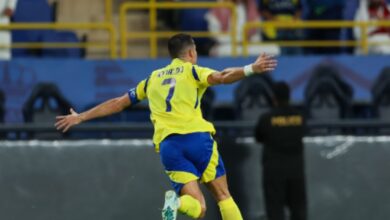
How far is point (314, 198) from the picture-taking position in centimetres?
1523

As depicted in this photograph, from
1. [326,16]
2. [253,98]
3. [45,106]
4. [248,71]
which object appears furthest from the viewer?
[326,16]

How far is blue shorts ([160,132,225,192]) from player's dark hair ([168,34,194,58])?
78 centimetres

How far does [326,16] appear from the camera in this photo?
1942 centimetres

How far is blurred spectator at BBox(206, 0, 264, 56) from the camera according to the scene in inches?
733

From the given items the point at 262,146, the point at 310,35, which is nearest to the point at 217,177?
the point at 262,146

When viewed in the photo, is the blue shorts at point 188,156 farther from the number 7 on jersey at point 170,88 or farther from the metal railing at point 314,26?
the metal railing at point 314,26

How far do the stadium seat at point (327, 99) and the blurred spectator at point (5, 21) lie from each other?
4149 millimetres

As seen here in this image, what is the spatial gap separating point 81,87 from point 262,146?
3.95 meters

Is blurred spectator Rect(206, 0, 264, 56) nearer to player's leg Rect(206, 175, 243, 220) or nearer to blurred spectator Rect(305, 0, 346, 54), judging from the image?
blurred spectator Rect(305, 0, 346, 54)

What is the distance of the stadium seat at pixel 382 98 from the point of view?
1761 cm

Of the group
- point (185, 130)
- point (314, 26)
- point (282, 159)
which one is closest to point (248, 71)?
point (185, 130)

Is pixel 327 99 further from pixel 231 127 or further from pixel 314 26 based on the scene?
pixel 231 127

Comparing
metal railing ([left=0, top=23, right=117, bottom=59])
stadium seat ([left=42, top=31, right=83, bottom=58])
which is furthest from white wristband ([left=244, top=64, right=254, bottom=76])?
stadium seat ([left=42, top=31, right=83, bottom=58])

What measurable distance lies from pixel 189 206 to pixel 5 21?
271 inches
